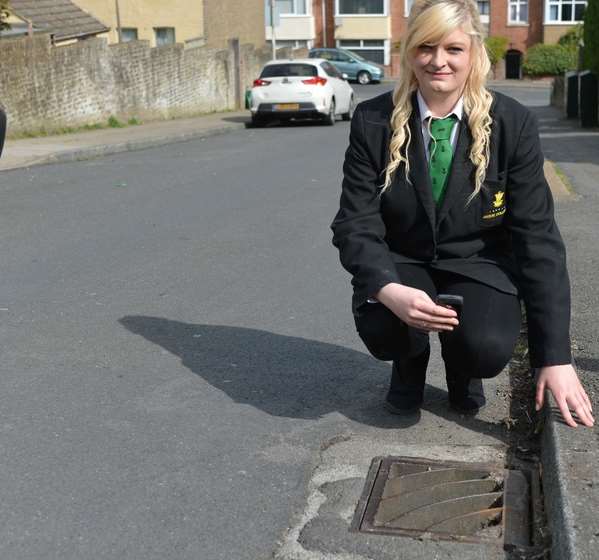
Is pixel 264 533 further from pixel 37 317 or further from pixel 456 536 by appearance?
pixel 37 317

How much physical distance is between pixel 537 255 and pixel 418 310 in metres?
0.60

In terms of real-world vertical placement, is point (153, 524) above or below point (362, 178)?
below

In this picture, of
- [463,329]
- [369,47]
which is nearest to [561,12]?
[369,47]

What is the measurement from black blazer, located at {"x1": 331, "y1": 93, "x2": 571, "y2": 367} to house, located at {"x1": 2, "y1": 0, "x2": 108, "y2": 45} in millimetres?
24814

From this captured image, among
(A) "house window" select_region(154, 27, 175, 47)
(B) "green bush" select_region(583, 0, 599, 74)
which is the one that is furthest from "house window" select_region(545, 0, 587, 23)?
(B) "green bush" select_region(583, 0, 599, 74)

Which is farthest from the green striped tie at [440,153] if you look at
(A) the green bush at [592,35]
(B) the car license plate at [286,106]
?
(B) the car license plate at [286,106]

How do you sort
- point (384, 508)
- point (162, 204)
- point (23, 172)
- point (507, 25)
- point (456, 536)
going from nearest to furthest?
point (456, 536), point (384, 508), point (162, 204), point (23, 172), point (507, 25)

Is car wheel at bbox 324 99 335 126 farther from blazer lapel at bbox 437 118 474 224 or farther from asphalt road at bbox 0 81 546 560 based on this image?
blazer lapel at bbox 437 118 474 224

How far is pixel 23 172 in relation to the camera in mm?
14758

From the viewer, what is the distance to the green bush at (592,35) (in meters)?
22.5

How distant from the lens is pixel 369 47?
69.2 m

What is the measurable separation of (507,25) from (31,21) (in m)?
43.2

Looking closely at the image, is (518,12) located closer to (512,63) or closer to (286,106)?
(512,63)

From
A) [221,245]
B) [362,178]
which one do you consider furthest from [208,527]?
[221,245]
